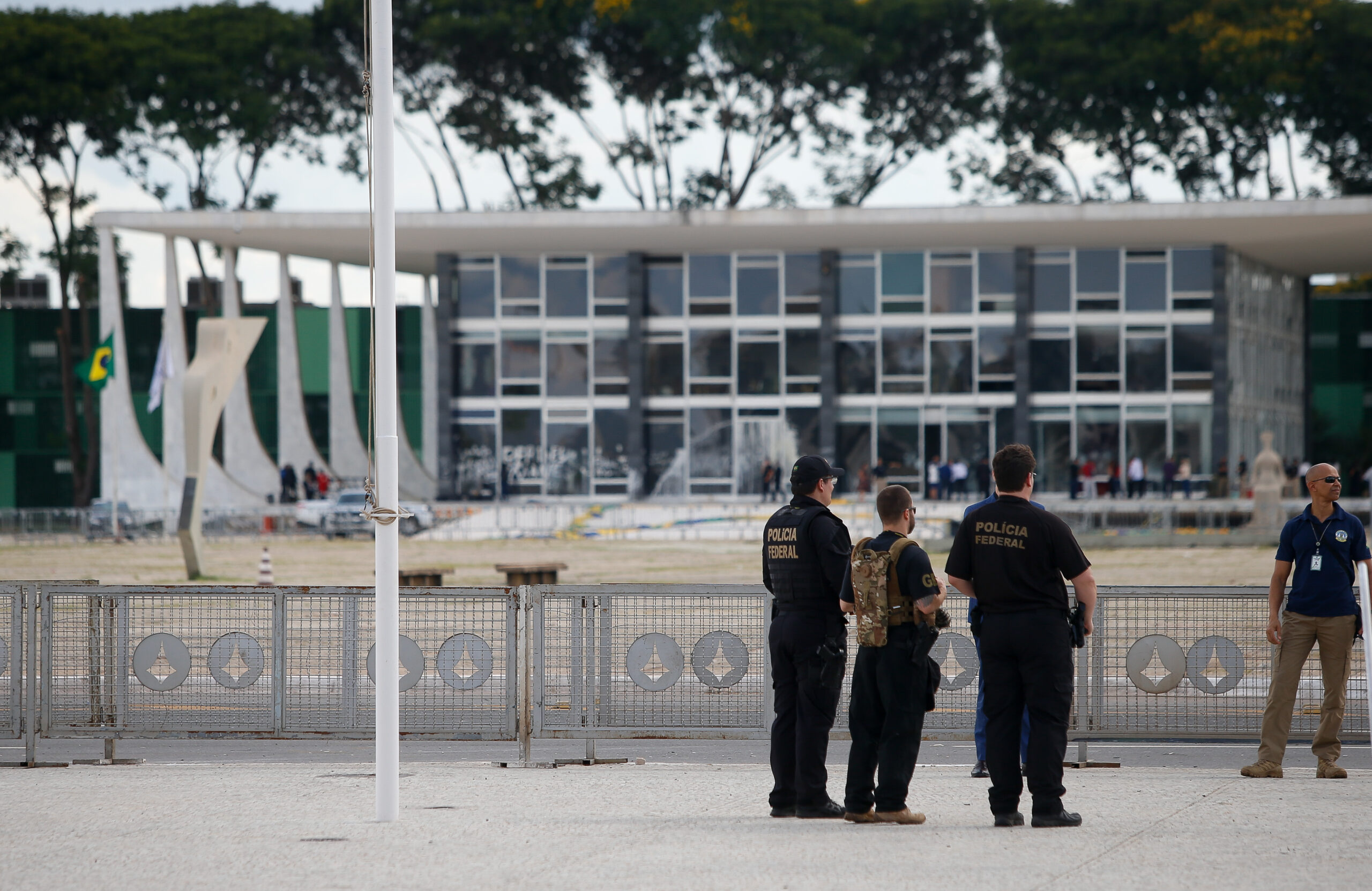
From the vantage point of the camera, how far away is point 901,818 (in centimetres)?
625

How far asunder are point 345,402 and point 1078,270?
2361cm

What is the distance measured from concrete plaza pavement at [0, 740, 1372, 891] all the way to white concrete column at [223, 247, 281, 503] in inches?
1486

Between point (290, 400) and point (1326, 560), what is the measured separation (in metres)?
40.7

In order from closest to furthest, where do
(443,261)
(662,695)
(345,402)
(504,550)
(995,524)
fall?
(995,524) < (662,695) < (504,550) < (443,261) < (345,402)

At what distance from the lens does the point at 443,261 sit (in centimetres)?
4353

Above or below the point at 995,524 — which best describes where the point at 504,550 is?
below

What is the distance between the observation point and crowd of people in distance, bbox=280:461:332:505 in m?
41.9

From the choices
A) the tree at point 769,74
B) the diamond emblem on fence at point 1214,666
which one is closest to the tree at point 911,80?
the tree at point 769,74

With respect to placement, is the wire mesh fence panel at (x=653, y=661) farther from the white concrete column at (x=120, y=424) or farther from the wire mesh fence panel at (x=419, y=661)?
the white concrete column at (x=120, y=424)

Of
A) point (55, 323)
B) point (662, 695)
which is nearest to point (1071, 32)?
point (55, 323)

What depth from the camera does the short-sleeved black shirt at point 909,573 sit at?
19.9 feet

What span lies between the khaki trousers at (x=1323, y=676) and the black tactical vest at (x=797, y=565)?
2933mm

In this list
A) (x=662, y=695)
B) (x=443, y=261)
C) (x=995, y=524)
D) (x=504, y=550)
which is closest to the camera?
(x=995, y=524)

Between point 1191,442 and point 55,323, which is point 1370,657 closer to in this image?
point 1191,442
